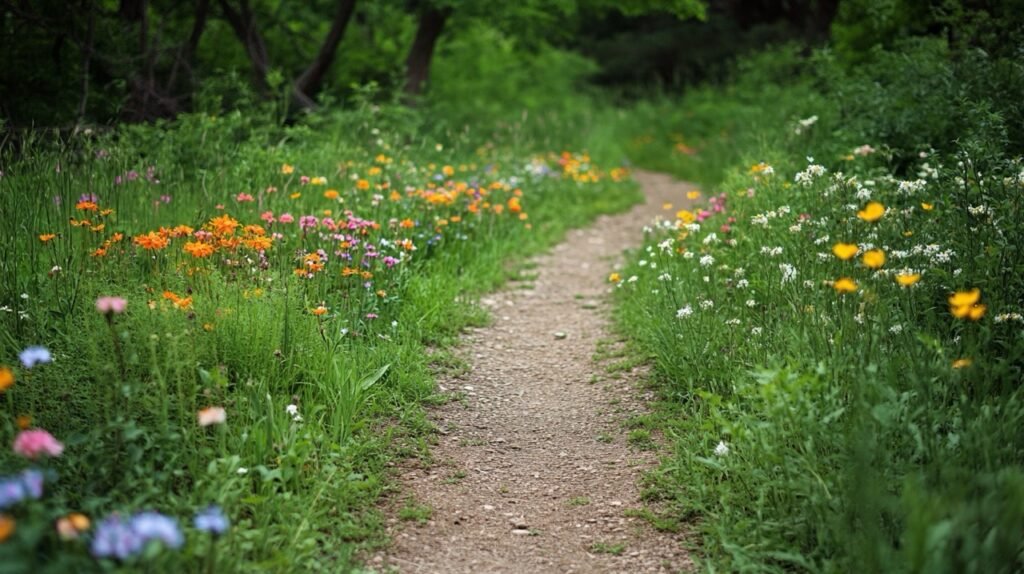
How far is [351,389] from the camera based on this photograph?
3832mm

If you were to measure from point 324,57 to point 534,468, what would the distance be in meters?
8.04

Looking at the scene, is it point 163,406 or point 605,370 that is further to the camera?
point 605,370

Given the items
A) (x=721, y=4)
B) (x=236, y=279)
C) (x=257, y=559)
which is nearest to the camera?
(x=257, y=559)

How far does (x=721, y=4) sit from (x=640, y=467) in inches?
806

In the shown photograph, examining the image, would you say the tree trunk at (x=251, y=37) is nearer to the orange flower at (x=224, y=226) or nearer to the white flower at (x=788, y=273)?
the orange flower at (x=224, y=226)

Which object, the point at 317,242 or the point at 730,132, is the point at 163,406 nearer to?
the point at 317,242

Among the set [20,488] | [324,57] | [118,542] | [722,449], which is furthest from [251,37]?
[118,542]

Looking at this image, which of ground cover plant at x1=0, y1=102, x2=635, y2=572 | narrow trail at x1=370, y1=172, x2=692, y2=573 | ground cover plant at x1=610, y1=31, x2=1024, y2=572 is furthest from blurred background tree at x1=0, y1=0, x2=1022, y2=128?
narrow trail at x1=370, y1=172, x2=692, y2=573

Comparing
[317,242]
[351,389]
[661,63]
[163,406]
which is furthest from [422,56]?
[661,63]

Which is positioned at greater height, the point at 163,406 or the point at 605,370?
the point at 163,406

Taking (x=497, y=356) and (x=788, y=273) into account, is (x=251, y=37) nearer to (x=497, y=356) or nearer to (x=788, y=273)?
(x=497, y=356)

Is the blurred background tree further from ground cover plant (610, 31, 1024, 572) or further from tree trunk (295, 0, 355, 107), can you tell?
ground cover plant (610, 31, 1024, 572)

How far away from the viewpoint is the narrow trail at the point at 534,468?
10.3 feet

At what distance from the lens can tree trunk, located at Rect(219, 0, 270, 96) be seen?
392 inches
